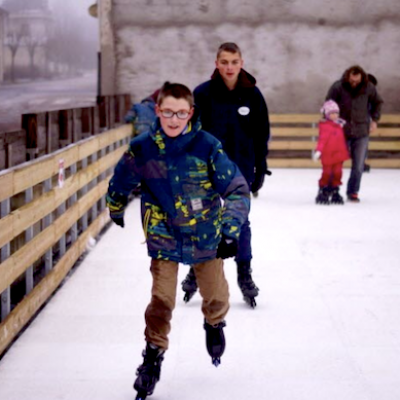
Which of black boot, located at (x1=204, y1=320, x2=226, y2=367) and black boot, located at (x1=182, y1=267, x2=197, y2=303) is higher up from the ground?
black boot, located at (x1=204, y1=320, x2=226, y2=367)

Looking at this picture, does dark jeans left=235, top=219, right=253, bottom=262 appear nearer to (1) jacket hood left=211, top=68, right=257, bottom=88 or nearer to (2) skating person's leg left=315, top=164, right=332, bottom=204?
(1) jacket hood left=211, top=68, right=257, bottom=88

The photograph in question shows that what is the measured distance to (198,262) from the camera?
4.38 m

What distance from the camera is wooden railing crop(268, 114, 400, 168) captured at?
17.0 meters

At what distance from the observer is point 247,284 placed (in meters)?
6.28

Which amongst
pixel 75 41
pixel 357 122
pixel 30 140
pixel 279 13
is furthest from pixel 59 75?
pixel 30 140

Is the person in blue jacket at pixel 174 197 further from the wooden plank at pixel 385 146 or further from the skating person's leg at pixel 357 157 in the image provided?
the wooden plank at pixel 385 146

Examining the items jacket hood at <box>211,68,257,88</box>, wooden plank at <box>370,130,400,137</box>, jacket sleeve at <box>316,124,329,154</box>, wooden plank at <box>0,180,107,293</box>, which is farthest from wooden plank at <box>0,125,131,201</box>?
wooden plank at <box>370,130,400,137</box>

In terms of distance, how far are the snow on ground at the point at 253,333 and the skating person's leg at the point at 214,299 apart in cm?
21

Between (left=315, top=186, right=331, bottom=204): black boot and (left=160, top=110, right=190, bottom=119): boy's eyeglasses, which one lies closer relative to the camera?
(left=160, top=110, right=190, bottom=119): boy's eyeglasses

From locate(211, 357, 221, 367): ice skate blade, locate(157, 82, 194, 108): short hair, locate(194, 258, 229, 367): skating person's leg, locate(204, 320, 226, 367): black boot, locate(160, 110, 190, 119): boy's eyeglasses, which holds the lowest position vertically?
locate(211, 357, 221, 367): ice skate blade

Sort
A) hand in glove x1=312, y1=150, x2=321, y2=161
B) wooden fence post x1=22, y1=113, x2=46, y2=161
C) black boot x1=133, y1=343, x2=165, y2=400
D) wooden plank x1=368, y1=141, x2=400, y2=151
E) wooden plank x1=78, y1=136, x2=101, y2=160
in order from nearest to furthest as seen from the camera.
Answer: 1. black boot x1=133, y1=343, x2=165, y2=400
2. wooden fence post x1=22, y1=113, x2=46, y2=161
3. wooden plank x1=78, y1=136, x2=101, y2=160
4. hand in glove x1=312, y1=150, x2=321, y2=161
5. wooden plank x1=368, y1=141, x2=400, y2=151

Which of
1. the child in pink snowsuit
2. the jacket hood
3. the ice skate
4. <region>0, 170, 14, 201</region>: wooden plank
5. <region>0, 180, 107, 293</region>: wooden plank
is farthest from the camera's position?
the ice skate

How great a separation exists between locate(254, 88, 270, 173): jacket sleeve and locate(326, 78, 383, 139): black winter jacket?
18.2 feet

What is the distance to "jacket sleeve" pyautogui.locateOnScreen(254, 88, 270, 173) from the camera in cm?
612
